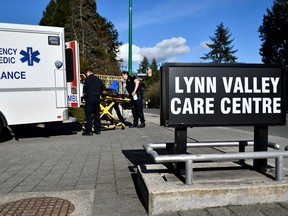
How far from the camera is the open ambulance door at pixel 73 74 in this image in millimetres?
9641

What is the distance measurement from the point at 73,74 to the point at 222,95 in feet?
21.0

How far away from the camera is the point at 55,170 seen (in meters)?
5.50

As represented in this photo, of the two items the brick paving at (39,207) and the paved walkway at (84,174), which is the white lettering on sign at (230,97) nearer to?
the paved walkway at (84,174)

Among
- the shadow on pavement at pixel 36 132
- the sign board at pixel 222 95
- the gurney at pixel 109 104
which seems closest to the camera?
the sign board at pixel 222 95

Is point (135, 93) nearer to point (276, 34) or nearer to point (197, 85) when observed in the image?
point (197, 85)

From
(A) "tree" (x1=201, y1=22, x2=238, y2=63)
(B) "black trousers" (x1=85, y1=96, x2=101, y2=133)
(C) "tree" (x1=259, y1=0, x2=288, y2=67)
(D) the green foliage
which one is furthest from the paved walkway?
(A) "tree" (x1=201, y1=22, x2=238, y2=63)

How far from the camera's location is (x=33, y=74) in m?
8.73

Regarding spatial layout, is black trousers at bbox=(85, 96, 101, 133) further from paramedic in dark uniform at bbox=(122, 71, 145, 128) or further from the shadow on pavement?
paramedic in dark uniform at bbox=(122, 71, 145, 128)

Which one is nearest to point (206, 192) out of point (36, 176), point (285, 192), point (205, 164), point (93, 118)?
point (285, 192)

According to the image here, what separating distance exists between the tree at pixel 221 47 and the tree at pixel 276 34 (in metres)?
34.5

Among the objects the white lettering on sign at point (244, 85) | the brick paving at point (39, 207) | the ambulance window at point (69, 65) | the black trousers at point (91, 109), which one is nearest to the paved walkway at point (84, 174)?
the brick paving at point (39, 207)

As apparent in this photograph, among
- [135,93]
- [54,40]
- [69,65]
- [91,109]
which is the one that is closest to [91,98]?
[91,109]

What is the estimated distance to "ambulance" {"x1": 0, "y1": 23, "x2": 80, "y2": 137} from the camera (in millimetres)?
8352

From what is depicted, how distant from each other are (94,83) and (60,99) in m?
1.21
